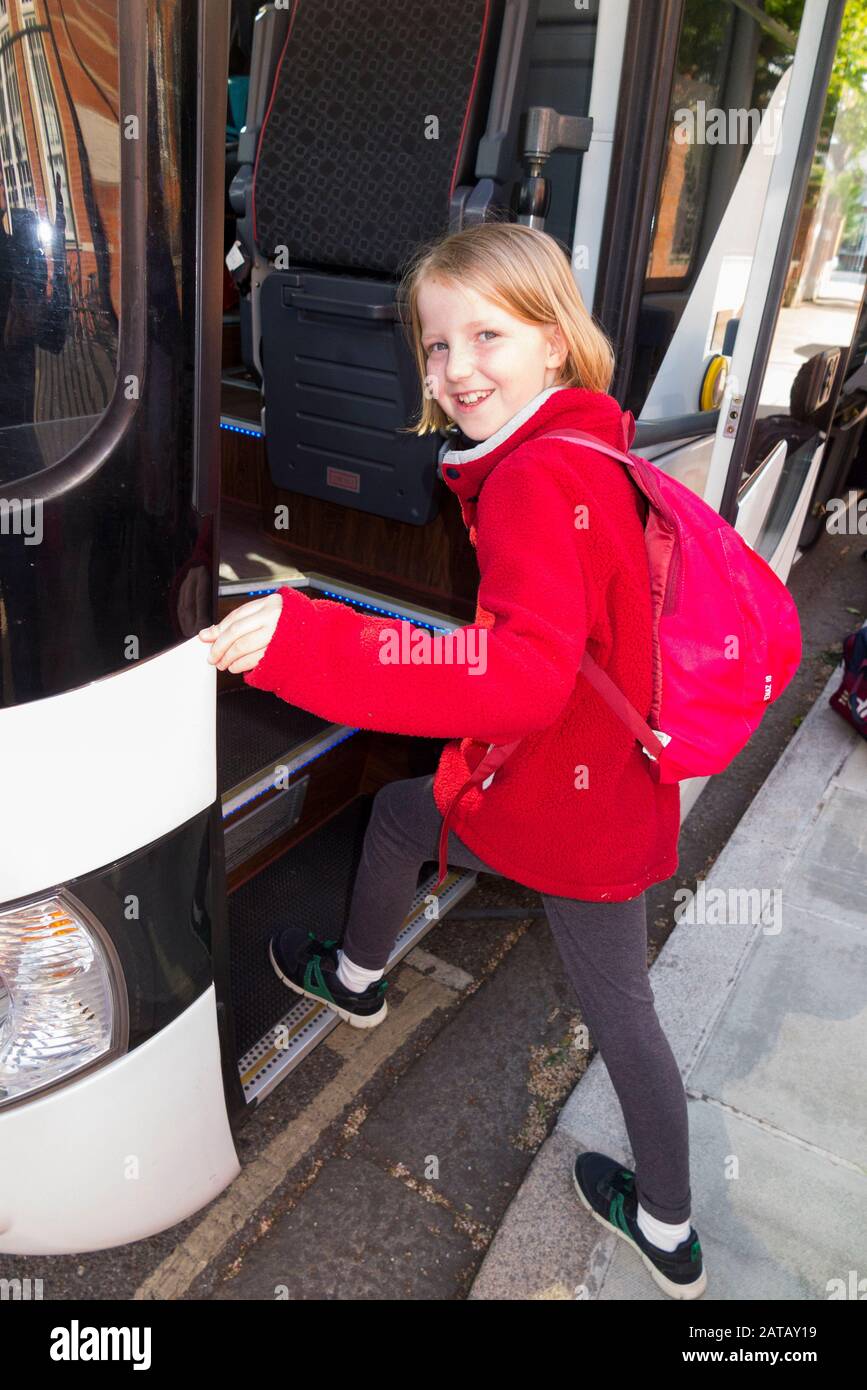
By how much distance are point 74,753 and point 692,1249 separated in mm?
1440

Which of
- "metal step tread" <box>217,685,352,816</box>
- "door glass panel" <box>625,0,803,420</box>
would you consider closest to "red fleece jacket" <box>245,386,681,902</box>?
"metal step tread" <box>217,685,352,816</box>

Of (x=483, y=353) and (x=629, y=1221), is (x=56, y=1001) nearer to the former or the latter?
(x=483, y=353)

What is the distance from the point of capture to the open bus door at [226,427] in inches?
40.6

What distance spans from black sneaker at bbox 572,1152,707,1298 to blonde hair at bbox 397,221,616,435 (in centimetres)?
149

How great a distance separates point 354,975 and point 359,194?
6.43ft

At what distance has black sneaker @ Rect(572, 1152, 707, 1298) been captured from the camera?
1.72m

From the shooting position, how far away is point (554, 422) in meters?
1.28

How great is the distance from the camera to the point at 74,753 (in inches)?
43.8

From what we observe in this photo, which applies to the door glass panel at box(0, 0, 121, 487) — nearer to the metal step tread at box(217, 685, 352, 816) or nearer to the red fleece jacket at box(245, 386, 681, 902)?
the red fleece jacket at box(245, 386, 681, 902)

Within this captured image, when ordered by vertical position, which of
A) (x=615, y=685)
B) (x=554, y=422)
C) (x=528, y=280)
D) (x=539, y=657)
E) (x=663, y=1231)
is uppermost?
(x=528, y=280)

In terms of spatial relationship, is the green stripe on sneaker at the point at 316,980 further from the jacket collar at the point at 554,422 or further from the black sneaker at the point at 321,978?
the jacket collar at the point at 554,422

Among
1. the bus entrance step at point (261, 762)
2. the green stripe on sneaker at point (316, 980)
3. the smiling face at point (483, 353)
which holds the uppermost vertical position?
the smiling face at point (483, 353)

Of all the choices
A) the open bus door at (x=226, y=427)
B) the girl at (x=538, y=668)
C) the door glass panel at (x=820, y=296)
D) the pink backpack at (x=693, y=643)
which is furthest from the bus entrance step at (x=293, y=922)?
the door glass panel at (x=820, y=296)

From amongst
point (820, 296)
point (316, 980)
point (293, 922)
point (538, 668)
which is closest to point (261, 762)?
point (293, 922)
